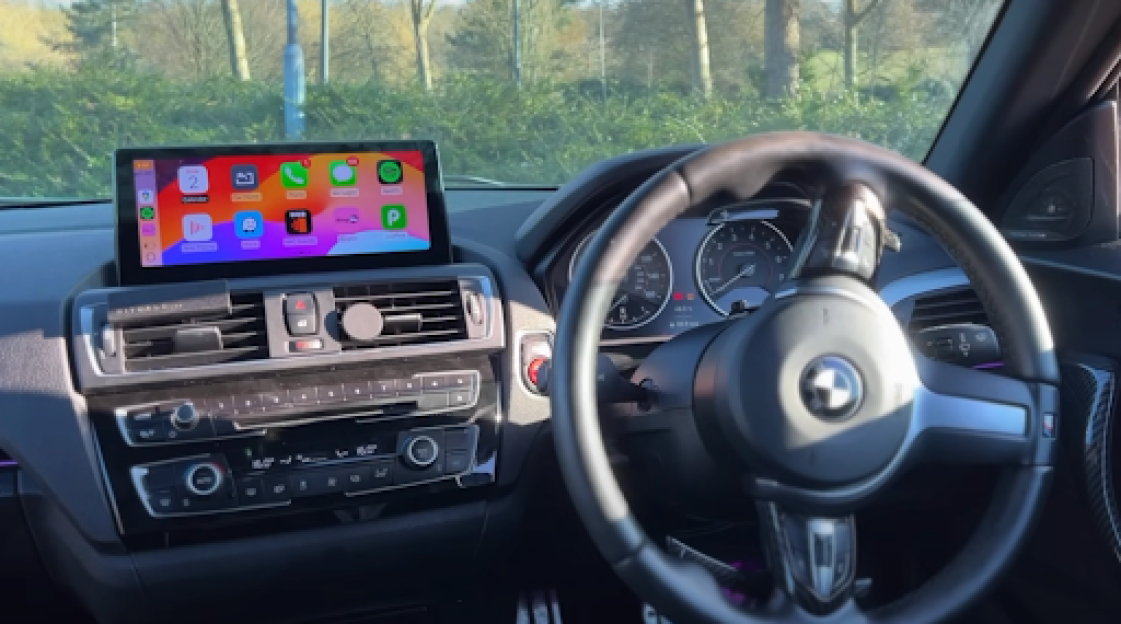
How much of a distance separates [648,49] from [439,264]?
2.69ft

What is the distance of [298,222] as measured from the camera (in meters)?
2.72

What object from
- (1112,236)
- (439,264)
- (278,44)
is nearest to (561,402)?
(439,264)

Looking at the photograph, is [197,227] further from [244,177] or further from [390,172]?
[390,172]

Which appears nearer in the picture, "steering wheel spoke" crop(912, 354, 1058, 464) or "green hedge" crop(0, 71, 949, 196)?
"steering wheel spoke" crop(912, 354, 1058, 464)

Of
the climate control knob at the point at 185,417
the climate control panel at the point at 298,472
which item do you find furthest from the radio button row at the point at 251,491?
the climate control knob at the point at 185,417

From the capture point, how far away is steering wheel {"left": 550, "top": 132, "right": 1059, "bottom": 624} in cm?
188

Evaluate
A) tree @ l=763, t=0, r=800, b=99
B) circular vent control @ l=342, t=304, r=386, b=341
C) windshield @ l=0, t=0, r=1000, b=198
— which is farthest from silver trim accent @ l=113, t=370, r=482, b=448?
tree @ l=763, t=0, r=800, b=99

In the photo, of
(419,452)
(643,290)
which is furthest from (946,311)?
(419,452)

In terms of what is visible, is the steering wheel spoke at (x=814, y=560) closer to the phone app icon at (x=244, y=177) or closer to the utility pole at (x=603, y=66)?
the phone app icon at (x=244, y=177)

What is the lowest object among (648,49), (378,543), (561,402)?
(378,543)

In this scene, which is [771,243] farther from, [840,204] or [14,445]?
[14,445]

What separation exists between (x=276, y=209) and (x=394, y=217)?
0.26m

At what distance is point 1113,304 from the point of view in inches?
109

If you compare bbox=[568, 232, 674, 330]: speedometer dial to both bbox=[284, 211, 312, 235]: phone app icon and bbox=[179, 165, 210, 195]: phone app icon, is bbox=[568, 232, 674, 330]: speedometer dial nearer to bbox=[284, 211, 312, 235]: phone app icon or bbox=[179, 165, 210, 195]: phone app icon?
bbox=[284, 211, 312, 235]: phone app icon
